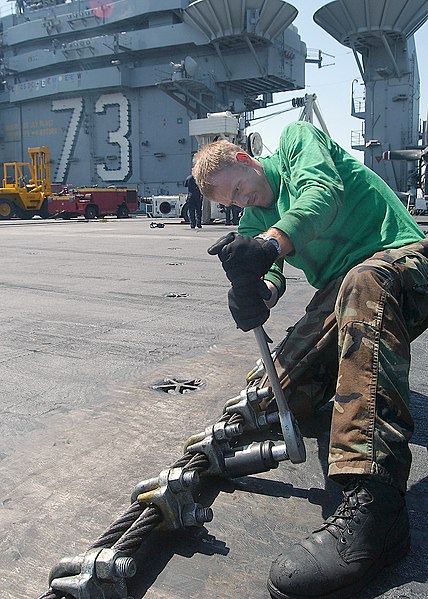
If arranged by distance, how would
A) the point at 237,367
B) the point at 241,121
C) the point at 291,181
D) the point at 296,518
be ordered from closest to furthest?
1. the point at 296,518
2. the point at 291,181
3. the point at 237,367
4. the point at 241,121

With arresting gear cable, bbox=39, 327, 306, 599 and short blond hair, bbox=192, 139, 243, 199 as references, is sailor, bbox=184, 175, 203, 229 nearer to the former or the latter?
short blond hair, bbox=192, 139, 243, 199

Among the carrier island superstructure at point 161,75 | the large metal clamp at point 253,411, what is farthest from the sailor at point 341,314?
the carrier island superstructure at point 161,75

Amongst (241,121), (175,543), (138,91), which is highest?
(138,91)

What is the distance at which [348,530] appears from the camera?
141 cm

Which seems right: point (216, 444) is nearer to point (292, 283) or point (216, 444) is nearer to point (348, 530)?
point (348, 530)

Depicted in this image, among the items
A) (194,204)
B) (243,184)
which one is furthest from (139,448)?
(194,204)

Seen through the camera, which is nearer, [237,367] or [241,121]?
[237,367]

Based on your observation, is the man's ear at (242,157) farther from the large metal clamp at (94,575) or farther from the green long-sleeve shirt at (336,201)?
the large metal clamp at (94,575)

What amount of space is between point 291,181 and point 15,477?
1340 millimetres

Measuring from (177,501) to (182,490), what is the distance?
3 cm

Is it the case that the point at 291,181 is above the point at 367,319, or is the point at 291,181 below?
above

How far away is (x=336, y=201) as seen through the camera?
1.76 m

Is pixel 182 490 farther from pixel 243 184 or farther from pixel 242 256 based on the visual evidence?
pixel 243 184

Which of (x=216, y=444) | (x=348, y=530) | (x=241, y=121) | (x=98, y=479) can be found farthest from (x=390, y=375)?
(x=241, y=121)
